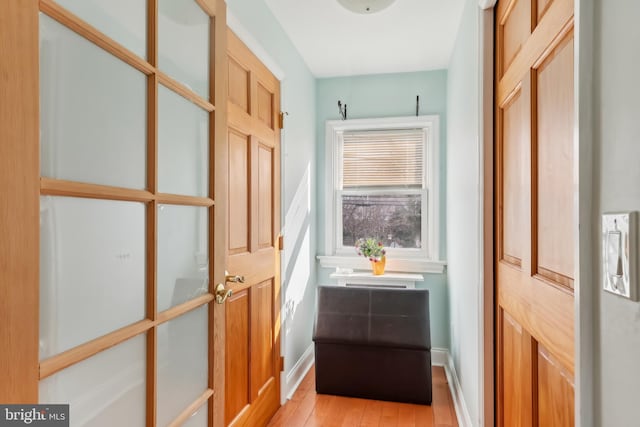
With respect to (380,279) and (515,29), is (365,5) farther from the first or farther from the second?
(380,279)

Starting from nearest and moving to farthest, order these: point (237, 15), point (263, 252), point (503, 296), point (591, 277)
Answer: point (591, 277), point (503, 296), point (237, 15), point (263, 252)

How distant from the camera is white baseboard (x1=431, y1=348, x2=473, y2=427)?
2.10m

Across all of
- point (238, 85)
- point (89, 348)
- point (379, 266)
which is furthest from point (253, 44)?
point (379, 266)

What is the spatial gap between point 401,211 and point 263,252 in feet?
5.24

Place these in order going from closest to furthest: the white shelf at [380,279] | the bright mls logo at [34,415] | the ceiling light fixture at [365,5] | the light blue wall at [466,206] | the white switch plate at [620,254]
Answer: the white switch plate at [620,254], the bright mls logo at [34,415], the light blue wall at [466,206], the ceiling light fixture at [365,5], the white shelf at [380,279]

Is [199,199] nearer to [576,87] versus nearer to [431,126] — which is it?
[576,87]

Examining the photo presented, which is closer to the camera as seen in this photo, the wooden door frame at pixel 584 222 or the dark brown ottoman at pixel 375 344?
the wooden door frame at pixel 584 222

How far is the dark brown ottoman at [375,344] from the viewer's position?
2.42 m

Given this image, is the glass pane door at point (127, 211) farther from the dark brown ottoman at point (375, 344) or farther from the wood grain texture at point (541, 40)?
the dark brown ottoman at point (375, 344)

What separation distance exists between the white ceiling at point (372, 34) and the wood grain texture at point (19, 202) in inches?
70.9

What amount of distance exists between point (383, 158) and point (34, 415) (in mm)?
3052

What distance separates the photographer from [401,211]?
337cm

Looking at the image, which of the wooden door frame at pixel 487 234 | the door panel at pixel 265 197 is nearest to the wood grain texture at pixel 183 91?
the door panel at pixel 265 197

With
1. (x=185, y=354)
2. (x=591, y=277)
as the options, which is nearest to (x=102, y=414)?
(x=185, y=354)
